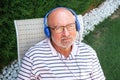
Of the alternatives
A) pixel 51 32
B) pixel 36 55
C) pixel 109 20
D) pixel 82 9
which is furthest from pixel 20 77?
pixel 109 20

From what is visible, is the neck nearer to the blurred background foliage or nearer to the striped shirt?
the striped shirt

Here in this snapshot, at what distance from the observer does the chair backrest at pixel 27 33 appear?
12.8 feet

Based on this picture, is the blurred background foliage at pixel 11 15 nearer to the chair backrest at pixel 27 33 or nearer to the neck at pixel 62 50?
the chair backrest at pixel 27 33

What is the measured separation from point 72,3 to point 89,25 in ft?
3.25

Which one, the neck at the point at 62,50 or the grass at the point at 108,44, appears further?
the grass at the point at 108,44

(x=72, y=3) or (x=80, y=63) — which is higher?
(x=72, y=3)

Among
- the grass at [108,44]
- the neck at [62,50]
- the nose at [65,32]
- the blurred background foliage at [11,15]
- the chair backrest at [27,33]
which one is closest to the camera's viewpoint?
the nose at [65,32]

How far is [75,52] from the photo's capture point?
3.54 metres

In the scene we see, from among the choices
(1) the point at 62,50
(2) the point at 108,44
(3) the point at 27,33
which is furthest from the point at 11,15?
(2) the point at 108,44

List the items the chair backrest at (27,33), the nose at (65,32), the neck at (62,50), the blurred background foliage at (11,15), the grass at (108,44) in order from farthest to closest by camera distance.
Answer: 1. the grass at (108,44)
2. the blurred background foliage at (11,15)
3. the chair backrest at (27,33)
4. the neck at (62,50)
5. the nose at (65,32)

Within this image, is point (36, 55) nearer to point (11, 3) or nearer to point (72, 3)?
point (11, 3)

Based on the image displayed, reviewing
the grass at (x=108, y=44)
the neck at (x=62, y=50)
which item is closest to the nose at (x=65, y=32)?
the neck at (x=62, y=50)

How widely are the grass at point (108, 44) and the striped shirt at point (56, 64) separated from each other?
7.06 ft

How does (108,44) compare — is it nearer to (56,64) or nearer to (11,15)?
(11,15)
